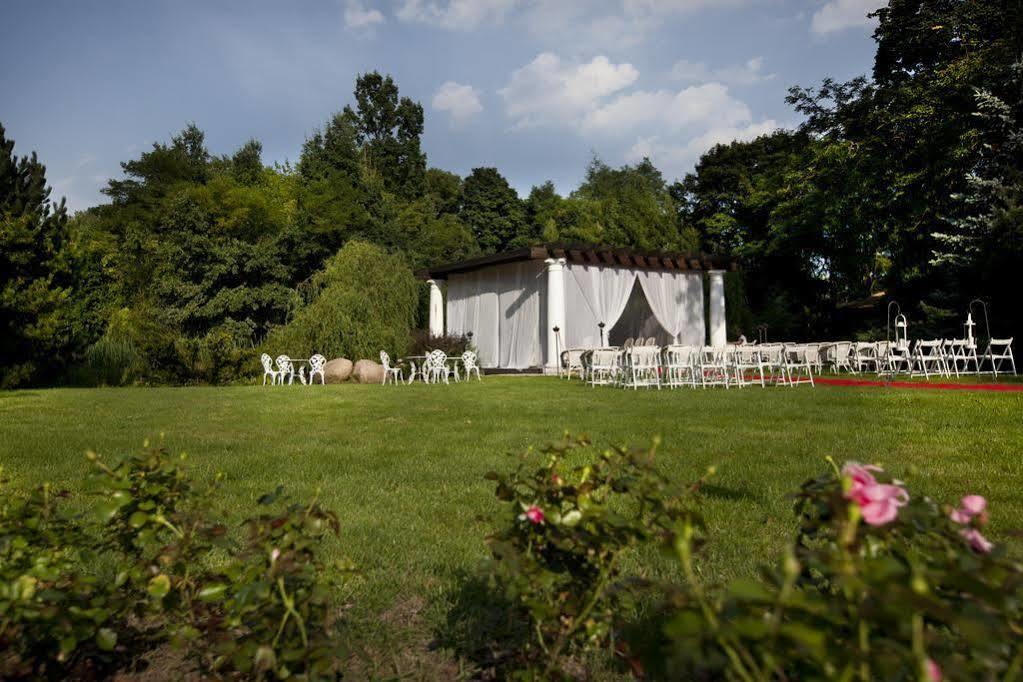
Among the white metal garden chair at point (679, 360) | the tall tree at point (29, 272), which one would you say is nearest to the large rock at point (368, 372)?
the tall tree at point (29, 272)

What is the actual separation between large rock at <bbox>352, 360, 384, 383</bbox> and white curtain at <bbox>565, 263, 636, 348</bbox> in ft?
17.6

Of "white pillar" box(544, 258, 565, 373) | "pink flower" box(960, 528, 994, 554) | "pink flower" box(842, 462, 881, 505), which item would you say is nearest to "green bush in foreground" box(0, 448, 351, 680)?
"pink flower" box(842, 462, 881, 505)

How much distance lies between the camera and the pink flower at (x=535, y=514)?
1.53m

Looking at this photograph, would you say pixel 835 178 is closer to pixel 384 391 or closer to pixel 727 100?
pixel 727 100

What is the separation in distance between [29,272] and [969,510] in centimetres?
1753

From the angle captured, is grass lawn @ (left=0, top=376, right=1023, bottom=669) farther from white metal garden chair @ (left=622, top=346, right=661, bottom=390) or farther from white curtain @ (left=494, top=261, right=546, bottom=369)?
white curtain @ (left=494, top=261, right=546, bottom=369)

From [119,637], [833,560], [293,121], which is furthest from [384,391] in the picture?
[293,121]

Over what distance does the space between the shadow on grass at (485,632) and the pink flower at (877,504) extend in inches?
43.9

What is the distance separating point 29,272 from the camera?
1461 centimetres

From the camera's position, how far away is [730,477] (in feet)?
14.1

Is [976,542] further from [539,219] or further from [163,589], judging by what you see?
[539,219]

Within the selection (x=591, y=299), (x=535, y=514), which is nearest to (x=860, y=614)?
(x=535, y=514)

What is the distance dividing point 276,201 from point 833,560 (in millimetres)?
35419

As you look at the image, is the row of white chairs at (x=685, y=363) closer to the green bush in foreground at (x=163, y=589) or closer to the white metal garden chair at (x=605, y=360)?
the white metal garden chair at (x=605, y=360)
